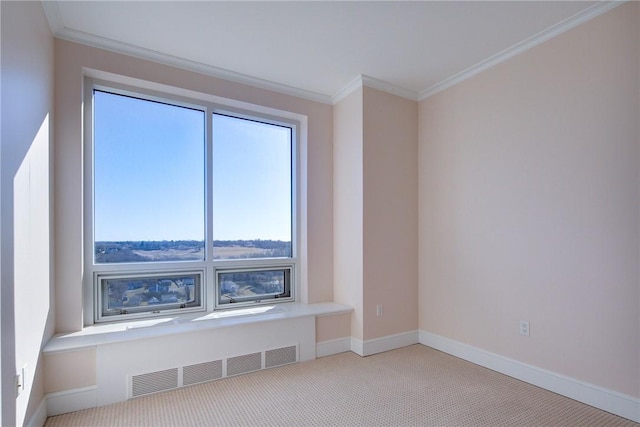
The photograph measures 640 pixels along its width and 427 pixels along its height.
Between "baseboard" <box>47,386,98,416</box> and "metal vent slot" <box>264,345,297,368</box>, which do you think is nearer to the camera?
"baseboard" <box>47,386,98,416</box>

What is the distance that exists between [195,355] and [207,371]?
0.55ft

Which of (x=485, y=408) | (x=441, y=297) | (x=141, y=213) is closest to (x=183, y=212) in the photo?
(x=141, y=213)

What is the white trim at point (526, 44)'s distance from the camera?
2.24 metres

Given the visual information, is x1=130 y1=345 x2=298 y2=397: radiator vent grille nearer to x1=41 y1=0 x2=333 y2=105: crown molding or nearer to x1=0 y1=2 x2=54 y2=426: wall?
x1=0 y1=2 x2=54 y2=426: wall

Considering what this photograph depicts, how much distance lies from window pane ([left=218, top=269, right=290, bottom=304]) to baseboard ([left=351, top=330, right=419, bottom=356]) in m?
0.88

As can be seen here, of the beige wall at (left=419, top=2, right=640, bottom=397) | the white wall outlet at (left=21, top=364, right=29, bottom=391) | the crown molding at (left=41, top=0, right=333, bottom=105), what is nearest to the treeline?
the white wall outlet at (left=21, top=364, right=29, bottom=391)

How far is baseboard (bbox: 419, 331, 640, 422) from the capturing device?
83.0 inches

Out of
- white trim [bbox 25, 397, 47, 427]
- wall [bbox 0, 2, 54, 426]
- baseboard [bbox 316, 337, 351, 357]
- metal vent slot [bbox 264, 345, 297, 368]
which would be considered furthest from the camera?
baseboard [bbox 316, 337, 351, 357]

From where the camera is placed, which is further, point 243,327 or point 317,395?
point 243,327

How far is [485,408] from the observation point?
2.22 metres

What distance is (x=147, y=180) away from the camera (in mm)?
2984

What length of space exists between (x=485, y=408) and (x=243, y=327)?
181 centimetres

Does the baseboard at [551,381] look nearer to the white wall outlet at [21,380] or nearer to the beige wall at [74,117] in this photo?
the beige wall at [74,117]

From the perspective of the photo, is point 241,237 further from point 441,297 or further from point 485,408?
point 485,408
